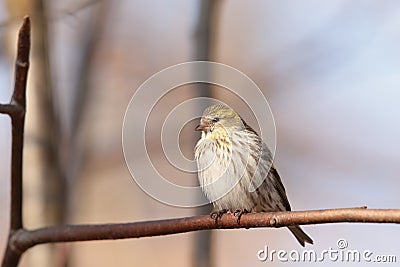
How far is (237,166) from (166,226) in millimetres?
772

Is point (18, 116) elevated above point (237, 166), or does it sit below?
below

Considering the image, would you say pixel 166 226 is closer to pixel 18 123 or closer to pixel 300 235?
pixel 18 123

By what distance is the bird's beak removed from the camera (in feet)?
5.27

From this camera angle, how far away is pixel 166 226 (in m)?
0.90

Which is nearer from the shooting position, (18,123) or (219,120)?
(18,123)

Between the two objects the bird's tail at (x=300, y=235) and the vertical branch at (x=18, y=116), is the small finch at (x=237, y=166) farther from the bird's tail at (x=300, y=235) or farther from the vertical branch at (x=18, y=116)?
the vertical branch at (x=18, y=116)

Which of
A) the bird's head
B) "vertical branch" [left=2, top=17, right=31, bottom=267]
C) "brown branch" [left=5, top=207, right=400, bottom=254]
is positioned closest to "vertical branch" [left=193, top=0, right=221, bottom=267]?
the bird's head

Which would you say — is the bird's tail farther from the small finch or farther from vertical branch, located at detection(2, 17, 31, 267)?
vertical branch, located at detection(2, 17, 31, 267)

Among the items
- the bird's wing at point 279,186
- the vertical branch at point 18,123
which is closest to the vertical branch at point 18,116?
the vertical branch at point 18,123

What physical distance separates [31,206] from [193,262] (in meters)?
0.56

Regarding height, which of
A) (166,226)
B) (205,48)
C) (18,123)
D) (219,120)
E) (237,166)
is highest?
(205,48)

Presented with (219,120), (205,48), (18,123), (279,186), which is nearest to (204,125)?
(219,120)

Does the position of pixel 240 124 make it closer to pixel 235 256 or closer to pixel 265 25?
pixel 235 256
